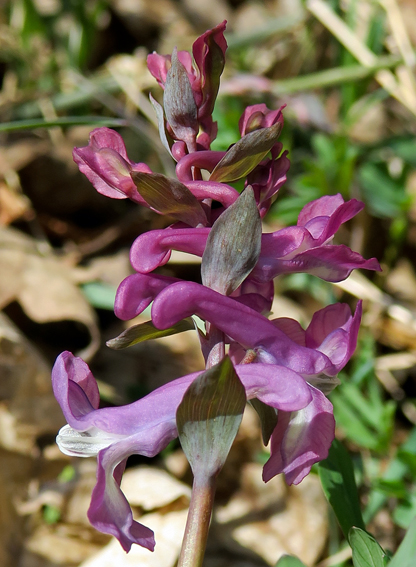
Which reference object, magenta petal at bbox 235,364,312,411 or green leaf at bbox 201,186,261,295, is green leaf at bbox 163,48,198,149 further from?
magenta petal at bbox 235,364,312,411

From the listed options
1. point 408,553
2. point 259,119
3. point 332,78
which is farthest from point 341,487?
point 332,78

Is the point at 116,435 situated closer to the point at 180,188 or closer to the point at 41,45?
the point at 180,188

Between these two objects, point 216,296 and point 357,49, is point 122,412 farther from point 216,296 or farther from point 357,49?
point 357,49

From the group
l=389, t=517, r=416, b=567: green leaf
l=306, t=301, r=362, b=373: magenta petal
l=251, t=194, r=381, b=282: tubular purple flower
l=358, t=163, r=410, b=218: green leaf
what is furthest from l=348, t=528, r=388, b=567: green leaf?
l=358, t=163, r=410, b=218: green leaf

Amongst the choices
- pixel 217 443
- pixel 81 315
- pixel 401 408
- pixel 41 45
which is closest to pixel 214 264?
pixel 217 443

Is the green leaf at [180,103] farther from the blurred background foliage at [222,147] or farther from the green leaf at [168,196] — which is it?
the blurred background foliage at [222,147]

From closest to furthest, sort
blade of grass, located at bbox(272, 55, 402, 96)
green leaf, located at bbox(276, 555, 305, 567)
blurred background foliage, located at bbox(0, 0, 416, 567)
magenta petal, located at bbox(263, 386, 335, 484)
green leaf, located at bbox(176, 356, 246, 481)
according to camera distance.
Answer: green leaf, located at bbox(176, 356, 246, 481)
magenta petal, located at bbox(263, 386, 335, 484)
green leaf, located at bbox(276, 555, 305, 567)
blurred background foliage, located at bbox(0, 0, 416, 567)
blade of grass, located at bbox(272, 55, 402, 96)
